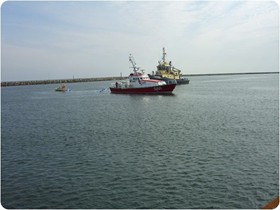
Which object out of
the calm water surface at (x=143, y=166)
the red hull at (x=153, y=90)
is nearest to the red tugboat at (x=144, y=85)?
the red hull at (x=153, y=90)

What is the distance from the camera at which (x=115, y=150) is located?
18.8 m

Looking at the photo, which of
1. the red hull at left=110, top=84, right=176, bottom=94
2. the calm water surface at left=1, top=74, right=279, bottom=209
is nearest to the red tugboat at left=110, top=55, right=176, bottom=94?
the red hull at left=110, top=84, right=176, bottom=94

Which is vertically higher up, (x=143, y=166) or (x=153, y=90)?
(x=153, y=90)

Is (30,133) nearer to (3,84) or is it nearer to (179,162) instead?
(179,162)

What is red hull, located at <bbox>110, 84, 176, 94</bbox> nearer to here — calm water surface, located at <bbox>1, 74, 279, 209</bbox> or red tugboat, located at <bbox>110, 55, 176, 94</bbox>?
red tugboat, located at <bbox>110, 55, 176, 94</bbox>

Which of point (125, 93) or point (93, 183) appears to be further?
point (125, 93)

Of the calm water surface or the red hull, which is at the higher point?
the red hull

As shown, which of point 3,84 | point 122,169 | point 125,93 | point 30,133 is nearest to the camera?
point 122,169

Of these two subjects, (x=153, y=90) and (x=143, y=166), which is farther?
(x=153, y=90)

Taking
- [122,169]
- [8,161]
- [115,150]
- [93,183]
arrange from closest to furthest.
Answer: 1. [93,183]
2. [122,169]
3. [8,161]
4. [115,150]

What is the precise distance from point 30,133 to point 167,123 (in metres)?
13.0

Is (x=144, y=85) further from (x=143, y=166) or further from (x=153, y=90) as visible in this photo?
(x=143, y=166)

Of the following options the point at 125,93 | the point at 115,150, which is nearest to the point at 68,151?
the point at 115,150

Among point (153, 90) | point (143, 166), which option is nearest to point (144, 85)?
point (153, 90)
